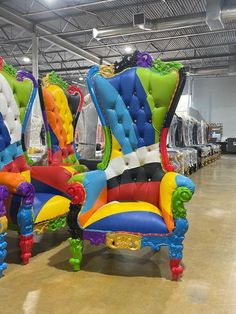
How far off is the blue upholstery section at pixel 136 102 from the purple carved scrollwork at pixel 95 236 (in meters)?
0.78

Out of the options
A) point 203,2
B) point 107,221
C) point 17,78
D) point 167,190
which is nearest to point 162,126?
point 167,190

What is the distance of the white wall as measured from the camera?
15.6 m

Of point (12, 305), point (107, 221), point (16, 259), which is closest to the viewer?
point (12, 305)

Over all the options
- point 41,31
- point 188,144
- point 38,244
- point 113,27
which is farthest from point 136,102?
point 41,31

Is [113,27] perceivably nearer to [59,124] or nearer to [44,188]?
[59,124]

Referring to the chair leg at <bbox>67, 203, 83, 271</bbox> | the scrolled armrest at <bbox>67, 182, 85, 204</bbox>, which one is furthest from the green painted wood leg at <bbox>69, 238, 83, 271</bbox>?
the scrolled armrest at <bbox>67, 182, 85, 204</bbox>

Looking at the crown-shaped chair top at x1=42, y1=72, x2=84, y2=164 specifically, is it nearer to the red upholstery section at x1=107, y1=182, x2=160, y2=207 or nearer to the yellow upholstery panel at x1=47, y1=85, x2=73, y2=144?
the yellow upholstery panel at x1=47, y1=85, x2=73, y2=144

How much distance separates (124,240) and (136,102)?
104cm

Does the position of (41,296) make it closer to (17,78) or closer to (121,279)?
(121,279)

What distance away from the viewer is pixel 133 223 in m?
2.03

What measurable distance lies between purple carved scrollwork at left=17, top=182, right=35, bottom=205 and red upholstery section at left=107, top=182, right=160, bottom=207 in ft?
1.85

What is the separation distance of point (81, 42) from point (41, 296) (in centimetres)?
992

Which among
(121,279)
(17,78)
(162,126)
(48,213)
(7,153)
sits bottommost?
(121,279)

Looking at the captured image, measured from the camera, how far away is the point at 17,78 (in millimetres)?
2789
